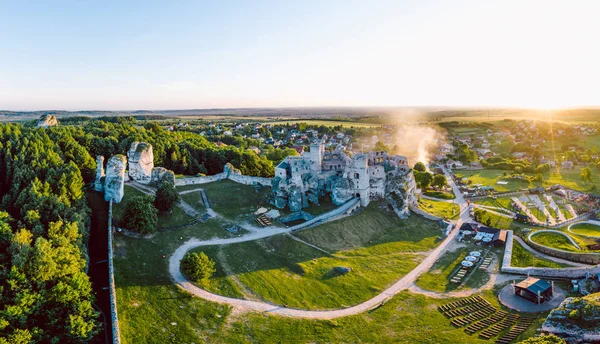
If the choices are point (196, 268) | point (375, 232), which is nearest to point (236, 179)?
point (375, 232)

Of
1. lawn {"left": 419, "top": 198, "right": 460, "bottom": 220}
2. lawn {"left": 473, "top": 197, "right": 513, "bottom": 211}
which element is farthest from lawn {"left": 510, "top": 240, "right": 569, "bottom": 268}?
lawn {"left": 473, "top": 197, "right": 513, "bottom": 211}

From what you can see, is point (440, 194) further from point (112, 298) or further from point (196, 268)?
point (112, 298)

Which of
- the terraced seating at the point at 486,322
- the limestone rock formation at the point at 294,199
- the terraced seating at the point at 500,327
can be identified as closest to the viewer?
the terraced seating at the point at 500,327

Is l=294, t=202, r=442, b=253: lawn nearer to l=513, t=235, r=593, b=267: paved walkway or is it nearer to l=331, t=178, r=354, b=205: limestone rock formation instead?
l=331, t=178, r=354, b=205: limestone rock formation

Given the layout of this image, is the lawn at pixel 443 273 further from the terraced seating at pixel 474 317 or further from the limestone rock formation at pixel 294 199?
the limestone rock formation at pixel 294 199

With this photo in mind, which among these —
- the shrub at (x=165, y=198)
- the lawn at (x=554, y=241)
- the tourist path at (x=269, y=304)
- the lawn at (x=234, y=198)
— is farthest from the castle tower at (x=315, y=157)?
the lawn at (x=554, y=241)
